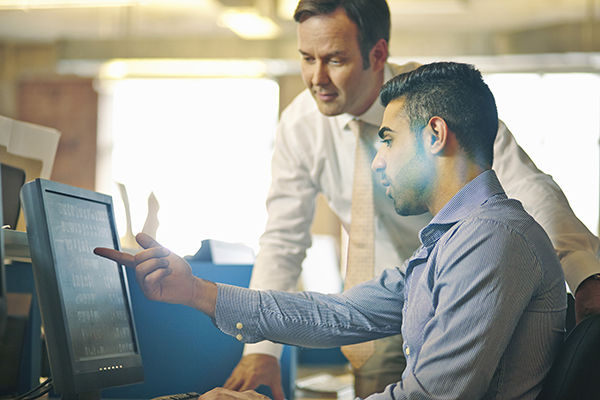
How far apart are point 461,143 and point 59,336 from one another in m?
0.75

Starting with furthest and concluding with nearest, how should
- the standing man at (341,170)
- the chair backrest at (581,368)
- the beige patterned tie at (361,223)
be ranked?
1. the beige patterned tie at (361,223)
2. the standing man at (341,170)
3. the chair backrest at (581,368)

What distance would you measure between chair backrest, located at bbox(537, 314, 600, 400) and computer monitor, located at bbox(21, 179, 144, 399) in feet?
2.37

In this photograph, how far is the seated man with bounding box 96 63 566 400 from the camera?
34.7 inches

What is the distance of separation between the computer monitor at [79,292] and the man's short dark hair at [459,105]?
0.63 metres

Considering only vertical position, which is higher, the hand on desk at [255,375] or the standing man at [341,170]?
the standing man at [341,170]

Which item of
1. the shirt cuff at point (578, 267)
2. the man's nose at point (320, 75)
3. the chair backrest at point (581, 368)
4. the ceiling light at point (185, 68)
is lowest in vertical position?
the chair backrest at point (581, 368)

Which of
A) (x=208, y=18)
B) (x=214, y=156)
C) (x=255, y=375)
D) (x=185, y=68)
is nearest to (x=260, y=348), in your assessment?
(x=255, y=375)

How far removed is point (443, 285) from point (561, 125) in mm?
7013

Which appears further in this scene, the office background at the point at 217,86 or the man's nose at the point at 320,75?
the office background at the point at 217,86

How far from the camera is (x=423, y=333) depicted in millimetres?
956

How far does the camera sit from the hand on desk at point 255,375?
140 centimetres

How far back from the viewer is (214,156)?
310 inches

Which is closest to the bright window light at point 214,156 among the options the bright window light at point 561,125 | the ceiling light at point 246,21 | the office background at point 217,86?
the office background at point 217,86

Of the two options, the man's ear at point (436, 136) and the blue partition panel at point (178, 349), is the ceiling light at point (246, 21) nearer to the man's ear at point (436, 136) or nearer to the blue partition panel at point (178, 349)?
the blue partition panel at point (178, 349)
